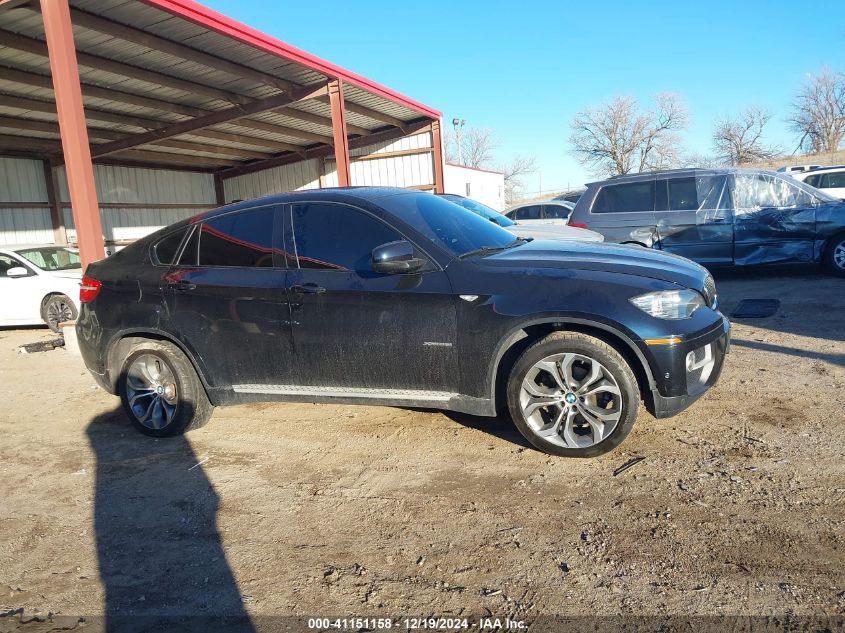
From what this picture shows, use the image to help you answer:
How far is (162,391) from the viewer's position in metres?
4.44

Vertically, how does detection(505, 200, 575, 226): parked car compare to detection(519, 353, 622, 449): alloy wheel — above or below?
above

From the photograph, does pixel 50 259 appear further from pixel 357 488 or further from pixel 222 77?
pixel 357 488

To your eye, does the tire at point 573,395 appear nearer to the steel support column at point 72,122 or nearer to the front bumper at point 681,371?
the front bumper at point 681,371

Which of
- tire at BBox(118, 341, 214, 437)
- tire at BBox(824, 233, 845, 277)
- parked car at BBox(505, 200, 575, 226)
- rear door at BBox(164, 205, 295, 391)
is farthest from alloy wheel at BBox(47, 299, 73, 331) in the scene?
tire at BBox(824, 233, 845, 277)

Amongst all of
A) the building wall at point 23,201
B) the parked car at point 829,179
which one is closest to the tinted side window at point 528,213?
the parked car at point 829,179

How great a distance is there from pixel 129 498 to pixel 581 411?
2728 mm

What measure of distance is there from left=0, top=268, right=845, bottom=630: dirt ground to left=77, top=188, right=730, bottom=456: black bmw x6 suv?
37 cm

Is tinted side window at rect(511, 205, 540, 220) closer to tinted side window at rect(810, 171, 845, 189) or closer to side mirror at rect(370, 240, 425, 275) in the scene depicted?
tinted side window at rect(810, 171, 845, 189)

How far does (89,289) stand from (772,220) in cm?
919

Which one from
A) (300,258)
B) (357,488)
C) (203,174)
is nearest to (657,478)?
(357,488)

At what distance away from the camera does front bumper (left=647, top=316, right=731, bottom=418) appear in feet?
10.9

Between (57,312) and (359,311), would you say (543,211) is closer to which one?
(57,312)

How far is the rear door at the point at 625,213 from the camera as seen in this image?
31.1 ft

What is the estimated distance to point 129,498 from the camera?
3508 mm
